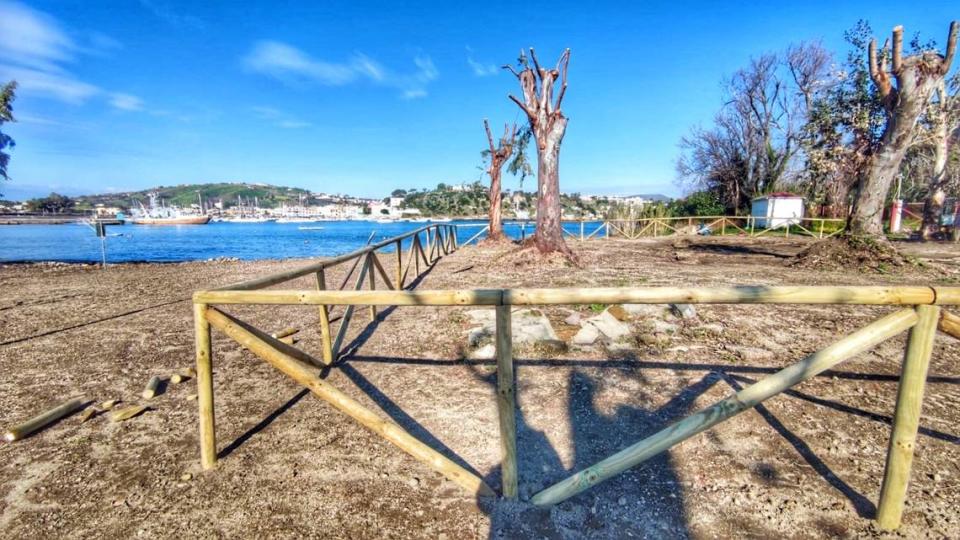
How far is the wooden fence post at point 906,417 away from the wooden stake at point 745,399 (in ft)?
0.20

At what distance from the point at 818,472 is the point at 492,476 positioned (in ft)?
6.11

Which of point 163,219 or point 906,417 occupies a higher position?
point 163,219

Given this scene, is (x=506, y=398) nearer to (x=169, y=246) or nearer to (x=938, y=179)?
(x=938, y=179)

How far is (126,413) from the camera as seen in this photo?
3.07 meters

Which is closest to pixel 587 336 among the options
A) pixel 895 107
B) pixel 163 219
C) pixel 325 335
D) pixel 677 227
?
pixel 325 335

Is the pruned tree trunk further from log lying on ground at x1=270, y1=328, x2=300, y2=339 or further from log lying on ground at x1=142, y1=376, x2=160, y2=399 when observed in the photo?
log lying on ground at x1=142, y1=376, x2=160, y2=399

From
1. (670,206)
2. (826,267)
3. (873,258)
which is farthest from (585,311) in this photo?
(670,206)

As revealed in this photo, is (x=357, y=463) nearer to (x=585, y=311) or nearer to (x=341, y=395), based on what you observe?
→ (x=341, y=395)

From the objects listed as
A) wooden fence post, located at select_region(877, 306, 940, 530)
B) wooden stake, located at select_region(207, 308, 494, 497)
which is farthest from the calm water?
wooden fence post, located at select_region(877, 306, 940, 530)

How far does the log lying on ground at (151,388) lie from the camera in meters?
3.42

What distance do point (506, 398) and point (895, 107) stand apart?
10.9m

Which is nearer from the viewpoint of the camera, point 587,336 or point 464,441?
point 464,441

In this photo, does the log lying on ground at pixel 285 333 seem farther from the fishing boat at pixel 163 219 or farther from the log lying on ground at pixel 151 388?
the fishing boat at pixel 163 219

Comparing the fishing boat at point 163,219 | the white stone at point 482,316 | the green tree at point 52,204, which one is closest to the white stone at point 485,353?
the white stone at point 482,316
